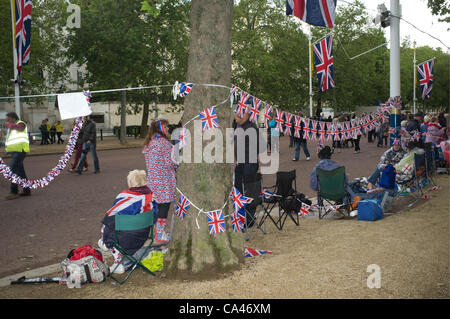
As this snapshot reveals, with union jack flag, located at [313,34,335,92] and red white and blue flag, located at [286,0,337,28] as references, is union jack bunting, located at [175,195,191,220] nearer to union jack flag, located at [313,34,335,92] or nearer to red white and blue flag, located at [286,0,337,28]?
red white and blue flag, located at [286,0,337,28]

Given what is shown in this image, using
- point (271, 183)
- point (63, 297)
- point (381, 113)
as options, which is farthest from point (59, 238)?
point (381, 113)

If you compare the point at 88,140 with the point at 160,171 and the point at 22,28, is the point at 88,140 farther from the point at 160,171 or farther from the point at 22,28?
the point at 160,171

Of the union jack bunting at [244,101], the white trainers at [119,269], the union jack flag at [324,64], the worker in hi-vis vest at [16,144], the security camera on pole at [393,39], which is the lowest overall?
the white trainers at [119,269]

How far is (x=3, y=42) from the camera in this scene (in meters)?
26.6

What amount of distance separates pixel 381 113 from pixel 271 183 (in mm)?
3212

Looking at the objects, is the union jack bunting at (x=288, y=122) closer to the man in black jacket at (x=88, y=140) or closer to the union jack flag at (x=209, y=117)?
the union jack flag at (x=209, y=117)

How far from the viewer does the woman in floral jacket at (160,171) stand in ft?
24.4

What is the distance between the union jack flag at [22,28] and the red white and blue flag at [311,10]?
9.56 metres

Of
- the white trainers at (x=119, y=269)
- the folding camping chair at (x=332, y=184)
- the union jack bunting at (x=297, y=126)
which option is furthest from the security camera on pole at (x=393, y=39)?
the white trainers at (x=119, y=269)

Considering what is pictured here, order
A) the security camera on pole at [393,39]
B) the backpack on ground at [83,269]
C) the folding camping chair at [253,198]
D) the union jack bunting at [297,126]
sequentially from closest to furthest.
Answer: the backpack on ground at [83,269], the folding camping chair at [253,198], the union jack bunting at [297,126], the security camera on pole at [393,39]

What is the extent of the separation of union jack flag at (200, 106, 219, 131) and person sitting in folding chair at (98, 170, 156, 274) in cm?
103

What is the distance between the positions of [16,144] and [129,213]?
714 cm

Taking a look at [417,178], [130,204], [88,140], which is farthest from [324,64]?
[130,204]
